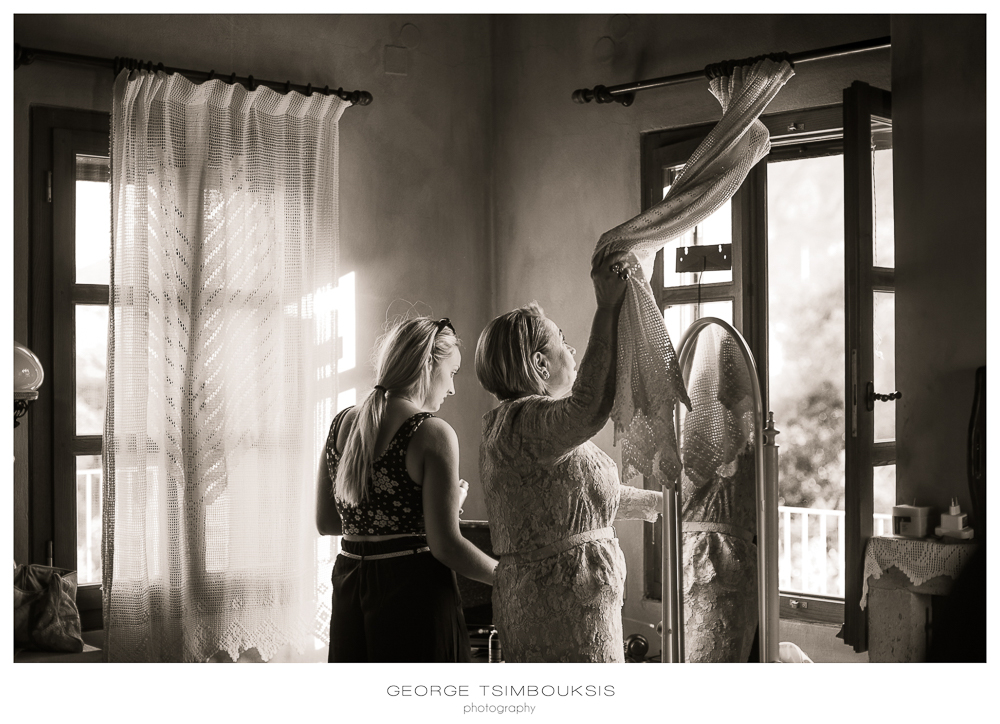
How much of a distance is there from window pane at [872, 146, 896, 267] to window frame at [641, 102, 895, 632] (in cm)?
2

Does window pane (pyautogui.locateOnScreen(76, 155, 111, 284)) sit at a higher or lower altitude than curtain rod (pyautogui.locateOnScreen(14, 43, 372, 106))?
lower

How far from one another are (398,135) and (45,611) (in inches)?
37.9

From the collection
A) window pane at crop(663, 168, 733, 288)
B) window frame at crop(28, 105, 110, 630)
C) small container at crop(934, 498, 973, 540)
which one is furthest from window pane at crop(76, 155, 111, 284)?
small container at crop(934, 498, 973, 540)

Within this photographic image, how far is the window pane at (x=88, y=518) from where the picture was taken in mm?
1352

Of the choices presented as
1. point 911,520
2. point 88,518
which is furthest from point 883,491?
point 88,518

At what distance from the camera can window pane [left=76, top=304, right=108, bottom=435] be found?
1.34 meters

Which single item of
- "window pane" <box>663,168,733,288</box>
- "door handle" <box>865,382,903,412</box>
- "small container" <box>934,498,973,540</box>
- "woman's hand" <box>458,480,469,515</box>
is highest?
"window pane" <box>663,168,733,288</box>

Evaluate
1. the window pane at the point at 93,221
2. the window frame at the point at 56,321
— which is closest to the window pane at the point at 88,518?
the window frame at the point at 56,321

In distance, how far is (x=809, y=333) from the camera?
4.72 ft

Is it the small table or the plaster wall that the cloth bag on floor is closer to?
the plaster wall

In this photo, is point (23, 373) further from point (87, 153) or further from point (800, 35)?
point (800, 35)

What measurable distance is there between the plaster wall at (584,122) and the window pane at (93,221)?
0.65 m

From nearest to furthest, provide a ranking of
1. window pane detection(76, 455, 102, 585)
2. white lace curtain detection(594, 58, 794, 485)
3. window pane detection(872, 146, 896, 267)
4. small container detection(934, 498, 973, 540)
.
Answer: white lace curtain detection(594, 58, 794, 485), small container detection(934, 498, 973, 540), window pane detection(872, 146, 896, 267), window pane detection(76, 455, 102, 585)
